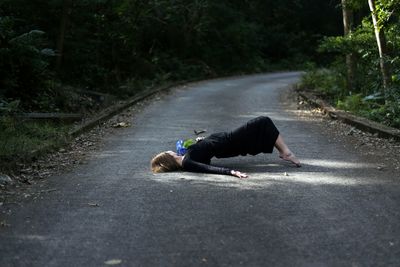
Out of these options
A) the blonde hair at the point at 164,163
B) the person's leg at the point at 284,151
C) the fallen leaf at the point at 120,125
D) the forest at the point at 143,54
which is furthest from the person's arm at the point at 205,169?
the fallen leaf at the point at 120,125

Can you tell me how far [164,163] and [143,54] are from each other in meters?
24.7

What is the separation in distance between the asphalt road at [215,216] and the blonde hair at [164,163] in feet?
0.71

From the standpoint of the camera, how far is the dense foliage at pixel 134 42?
47.3 feet

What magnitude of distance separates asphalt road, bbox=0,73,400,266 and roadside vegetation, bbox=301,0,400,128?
4281 millimetres

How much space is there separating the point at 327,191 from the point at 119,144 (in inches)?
207

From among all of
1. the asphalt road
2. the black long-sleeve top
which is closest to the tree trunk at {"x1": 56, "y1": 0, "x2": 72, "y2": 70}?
the asphalt road

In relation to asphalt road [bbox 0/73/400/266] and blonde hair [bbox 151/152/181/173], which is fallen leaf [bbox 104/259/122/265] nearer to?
asphalt road [bbox 0/73/400/266]

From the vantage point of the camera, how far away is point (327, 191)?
6.94m

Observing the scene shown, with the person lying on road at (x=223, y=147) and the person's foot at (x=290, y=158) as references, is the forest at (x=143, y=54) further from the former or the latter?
the person's foot at (x=290, y=158)

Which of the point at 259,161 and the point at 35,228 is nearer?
the point at 35,228

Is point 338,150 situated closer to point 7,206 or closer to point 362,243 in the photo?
point 362,243

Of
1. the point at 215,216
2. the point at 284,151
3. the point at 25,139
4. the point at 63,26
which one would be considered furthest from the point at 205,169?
the point at 63,26

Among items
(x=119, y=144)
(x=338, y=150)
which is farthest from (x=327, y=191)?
(x=119, y=144)

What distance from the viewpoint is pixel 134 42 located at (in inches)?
1064
